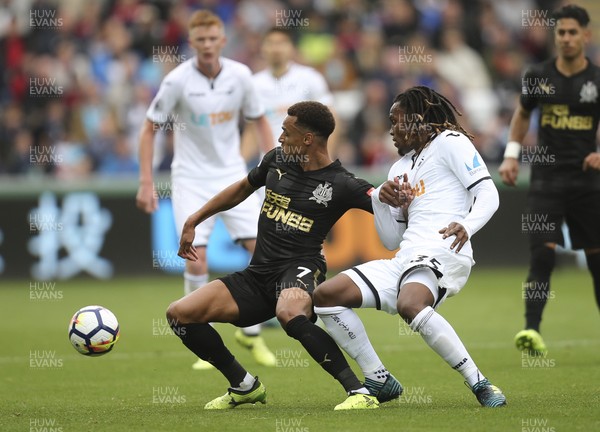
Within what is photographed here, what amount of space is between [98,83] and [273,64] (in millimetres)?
8228

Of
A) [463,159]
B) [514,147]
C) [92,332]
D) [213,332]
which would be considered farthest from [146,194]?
[463,159]

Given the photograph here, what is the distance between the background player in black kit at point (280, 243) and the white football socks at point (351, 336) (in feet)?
0.65

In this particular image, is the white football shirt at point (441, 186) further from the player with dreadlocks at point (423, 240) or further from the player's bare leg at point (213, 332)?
the player's bare leg at point (213, 332)

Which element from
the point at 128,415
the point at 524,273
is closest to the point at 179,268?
the point at 524,273

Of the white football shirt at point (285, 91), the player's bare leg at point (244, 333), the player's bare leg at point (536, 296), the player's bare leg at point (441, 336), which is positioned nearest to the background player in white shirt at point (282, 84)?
the white football shirt at point (285, 91)

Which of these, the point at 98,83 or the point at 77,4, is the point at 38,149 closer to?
the point at 98,83

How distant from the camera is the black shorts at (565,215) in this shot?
986 cm

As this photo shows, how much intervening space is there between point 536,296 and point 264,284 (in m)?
2.94

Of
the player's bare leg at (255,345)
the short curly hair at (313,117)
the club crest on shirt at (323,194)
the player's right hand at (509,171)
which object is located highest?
the short curly hair at (313,117)

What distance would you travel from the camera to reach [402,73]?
20312mm

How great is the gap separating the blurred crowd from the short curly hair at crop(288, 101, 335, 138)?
10562 millimetres

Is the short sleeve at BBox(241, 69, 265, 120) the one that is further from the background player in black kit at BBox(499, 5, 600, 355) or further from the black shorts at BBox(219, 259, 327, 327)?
the black shorts at BBox(219, 259, 327, 327)

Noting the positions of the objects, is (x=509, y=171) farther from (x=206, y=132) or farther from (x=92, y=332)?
(x=92, y=332)

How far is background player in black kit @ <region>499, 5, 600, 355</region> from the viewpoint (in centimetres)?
978
